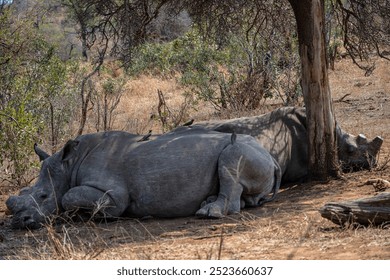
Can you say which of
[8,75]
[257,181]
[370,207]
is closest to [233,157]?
[257,181]

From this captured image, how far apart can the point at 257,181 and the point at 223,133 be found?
893 mm

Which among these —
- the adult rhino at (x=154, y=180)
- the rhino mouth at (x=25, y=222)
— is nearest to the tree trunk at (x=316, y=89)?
the adult rhino at (x=154, y=180)

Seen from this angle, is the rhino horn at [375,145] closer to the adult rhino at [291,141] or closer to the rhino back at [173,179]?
the adult rhino at [291,141]

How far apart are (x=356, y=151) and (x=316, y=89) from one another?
117 cm

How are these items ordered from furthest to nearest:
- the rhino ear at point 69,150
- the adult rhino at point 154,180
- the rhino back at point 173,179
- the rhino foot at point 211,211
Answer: the rhino ear at point 69,150
the rhino back at point 173,179
the adult rhino at point 154,180
the rhino foot at point 211,211

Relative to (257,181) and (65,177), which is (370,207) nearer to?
(257,181)

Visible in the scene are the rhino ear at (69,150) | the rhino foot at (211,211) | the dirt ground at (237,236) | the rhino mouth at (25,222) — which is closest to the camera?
the dirt ground at (237,236)

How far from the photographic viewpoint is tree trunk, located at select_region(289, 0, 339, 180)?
33.5 ft

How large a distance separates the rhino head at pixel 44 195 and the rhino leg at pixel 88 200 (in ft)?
0.51

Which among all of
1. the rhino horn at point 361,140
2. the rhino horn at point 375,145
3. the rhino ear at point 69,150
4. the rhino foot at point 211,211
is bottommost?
the rhino foot at point 211,211

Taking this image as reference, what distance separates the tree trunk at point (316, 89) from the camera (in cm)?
1022

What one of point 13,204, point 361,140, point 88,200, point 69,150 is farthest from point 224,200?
point 361,140

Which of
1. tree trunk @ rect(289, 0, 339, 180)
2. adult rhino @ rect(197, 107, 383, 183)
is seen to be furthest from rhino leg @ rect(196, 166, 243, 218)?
tree trunk @ rect(289, 0, 339, 180)
